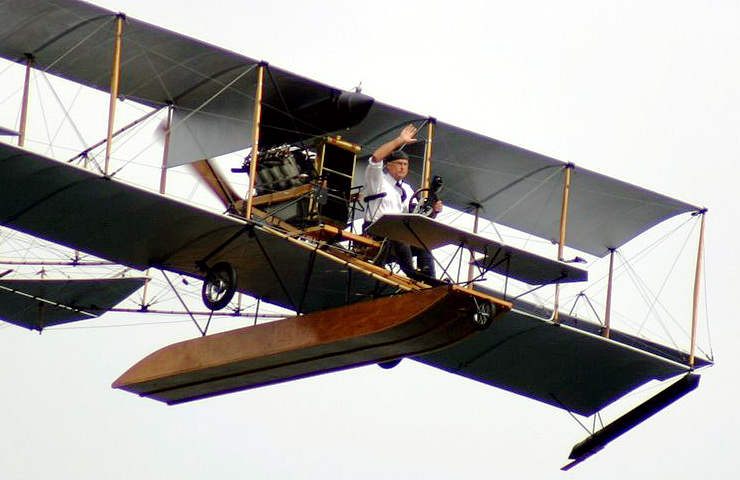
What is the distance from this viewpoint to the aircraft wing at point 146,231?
2836 cm

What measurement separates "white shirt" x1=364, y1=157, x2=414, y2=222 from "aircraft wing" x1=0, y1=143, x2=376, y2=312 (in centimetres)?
91

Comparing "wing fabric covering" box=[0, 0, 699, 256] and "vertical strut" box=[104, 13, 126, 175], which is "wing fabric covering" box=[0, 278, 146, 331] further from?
"vertical strut" box=[104, 13, 126, 175]

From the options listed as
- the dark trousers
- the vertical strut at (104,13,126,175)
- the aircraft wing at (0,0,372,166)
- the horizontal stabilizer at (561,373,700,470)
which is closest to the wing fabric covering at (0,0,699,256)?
the aircraft wing at (0,0,372,166)

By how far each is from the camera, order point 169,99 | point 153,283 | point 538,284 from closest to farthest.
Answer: point 538,284 → point 169,99 → point 153,283

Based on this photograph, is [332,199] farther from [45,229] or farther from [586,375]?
[586,375]

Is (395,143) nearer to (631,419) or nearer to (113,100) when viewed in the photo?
(113,100)

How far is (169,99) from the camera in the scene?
1240 inches

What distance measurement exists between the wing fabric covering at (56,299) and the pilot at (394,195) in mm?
6437

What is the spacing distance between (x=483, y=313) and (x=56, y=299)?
10.3 meters

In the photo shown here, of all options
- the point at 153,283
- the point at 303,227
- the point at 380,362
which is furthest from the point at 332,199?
the point at 153,283

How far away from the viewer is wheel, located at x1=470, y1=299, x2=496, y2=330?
91.7ft

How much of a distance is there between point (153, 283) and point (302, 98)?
482cm

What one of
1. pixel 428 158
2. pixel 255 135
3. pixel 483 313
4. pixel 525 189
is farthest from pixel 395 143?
pixel 525 189

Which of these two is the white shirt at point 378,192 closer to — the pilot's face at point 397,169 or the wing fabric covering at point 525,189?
the pilot's face at point 397,169
